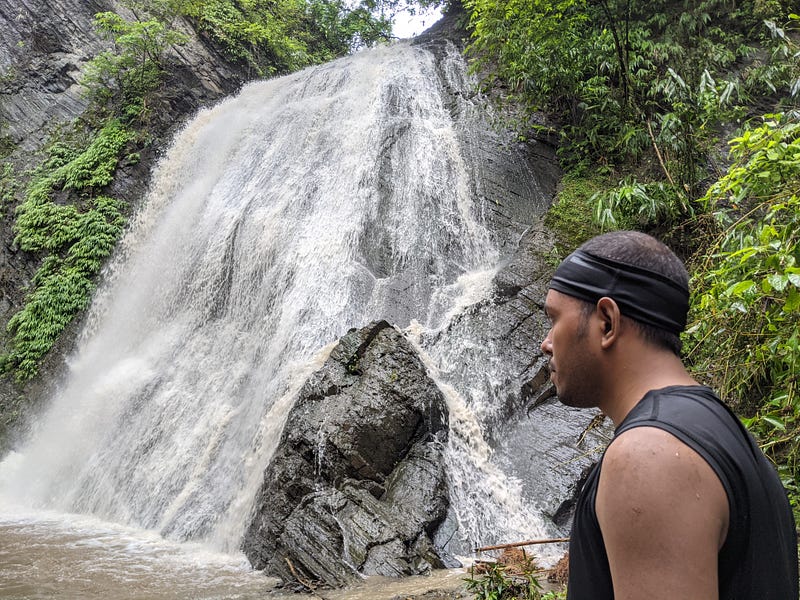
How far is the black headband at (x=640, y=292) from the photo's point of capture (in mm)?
1249

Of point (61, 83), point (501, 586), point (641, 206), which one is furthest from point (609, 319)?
point (61, 83)

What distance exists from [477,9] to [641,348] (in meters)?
11.6

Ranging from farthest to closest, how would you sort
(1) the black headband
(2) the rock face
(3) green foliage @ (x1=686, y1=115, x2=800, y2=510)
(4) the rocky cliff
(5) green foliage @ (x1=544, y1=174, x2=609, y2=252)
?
(4) the rocky cliff → (5) green foliage @ (x1=544, y1=174, x2=609, y2=252) → (2) the rock face → (3) green foliage @ (x1=686, y1=115, x2=800, y2=510) → (1) the black headband

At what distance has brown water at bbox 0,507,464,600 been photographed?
4934 millimetres

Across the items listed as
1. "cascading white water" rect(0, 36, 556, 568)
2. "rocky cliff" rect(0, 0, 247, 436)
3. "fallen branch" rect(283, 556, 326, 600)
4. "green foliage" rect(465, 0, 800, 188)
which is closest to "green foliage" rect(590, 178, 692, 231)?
"green foliage" rect(465, 0, 800, 188)

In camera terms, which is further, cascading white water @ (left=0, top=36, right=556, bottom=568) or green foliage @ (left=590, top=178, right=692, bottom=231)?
green foliage @ (left=590, top=178, right=692, bottom=231)

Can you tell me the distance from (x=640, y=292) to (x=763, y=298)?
3.48 m

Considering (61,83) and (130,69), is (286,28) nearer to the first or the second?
(130,69)

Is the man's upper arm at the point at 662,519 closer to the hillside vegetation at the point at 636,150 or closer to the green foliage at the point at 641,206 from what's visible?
the hillside vegetation at the point at 636,150

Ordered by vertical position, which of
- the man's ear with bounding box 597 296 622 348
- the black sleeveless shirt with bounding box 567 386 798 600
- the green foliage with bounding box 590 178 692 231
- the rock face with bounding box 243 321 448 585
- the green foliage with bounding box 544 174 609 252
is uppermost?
the man's ear with bounding box 597 296 622 348

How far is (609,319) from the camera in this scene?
4.21ft

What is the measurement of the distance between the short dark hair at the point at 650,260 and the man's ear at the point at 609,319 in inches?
1.1

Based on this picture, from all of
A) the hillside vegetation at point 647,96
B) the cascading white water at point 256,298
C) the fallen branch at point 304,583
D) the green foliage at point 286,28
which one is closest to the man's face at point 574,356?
the fallen branch at point 304,583

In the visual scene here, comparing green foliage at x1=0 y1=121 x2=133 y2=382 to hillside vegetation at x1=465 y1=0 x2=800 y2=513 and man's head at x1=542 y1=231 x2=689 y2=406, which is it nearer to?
hillside vegetation at x1=465 y1=0 x2=800 y2=513
